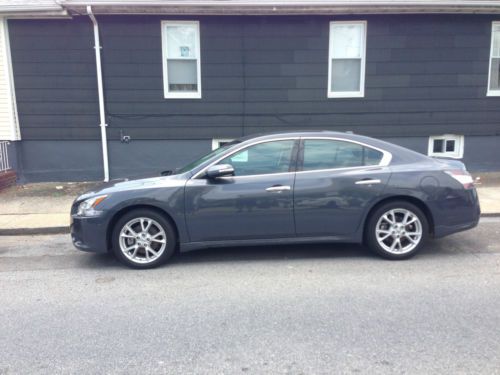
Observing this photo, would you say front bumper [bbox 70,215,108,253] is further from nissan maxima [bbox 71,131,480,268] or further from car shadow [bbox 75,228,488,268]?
car shadow [bbox 75,228,488,268]

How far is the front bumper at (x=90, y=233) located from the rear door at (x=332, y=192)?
7.30 ft

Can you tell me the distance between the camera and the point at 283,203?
4.94m

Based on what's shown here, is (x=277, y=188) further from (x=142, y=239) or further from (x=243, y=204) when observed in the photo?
(x=142, y=239)

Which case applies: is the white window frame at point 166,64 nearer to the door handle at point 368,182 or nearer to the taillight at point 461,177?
the door handle at point 368,182

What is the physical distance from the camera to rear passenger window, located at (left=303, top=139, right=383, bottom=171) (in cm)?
512

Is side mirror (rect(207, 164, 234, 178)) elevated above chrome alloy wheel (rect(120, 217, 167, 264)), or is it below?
above

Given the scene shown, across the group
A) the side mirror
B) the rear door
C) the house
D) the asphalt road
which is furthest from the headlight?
the house

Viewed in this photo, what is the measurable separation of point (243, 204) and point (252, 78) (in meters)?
5.81

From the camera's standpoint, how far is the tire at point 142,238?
4.90m

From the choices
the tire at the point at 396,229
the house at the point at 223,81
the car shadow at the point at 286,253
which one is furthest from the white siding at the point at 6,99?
the tire at the point at 396,229

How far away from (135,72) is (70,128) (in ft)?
6.65

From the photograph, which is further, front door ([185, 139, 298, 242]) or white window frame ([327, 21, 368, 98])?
white window frame ([327, 21, 368, 98])

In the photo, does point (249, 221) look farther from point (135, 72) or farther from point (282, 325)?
point (135, 72)

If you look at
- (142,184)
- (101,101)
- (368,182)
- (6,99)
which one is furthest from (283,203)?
(6,99)
